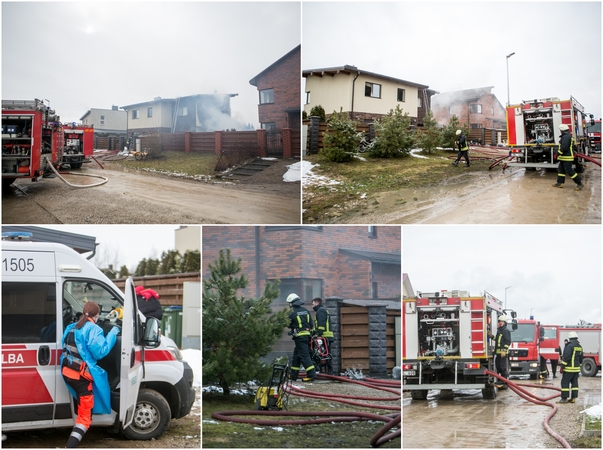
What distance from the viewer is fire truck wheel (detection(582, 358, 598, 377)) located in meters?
10.2

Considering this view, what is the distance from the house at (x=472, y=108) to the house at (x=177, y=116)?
4210 mm

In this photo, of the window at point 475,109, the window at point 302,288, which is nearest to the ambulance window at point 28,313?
the window at point 302,288

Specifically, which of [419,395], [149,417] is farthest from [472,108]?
[149,417]

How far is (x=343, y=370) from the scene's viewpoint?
5.96 m

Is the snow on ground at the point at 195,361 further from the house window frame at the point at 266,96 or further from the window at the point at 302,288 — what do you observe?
the house window frame at the point at 266,96

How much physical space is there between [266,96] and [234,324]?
9.56ft

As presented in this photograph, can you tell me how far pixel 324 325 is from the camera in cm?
595

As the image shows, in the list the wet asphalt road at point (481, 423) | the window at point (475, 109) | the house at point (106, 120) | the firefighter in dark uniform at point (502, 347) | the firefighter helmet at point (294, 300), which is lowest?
the wet asphalt road at point (481, 423)

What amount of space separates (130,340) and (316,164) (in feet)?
10.8

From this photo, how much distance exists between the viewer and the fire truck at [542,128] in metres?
8.02

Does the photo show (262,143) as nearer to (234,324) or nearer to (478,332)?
(234,324)

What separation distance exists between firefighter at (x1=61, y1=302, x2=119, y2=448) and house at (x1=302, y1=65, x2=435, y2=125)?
3.53 metres

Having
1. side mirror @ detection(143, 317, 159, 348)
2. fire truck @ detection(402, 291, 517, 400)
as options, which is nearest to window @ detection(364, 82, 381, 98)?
fire truck @ detection(402, 291, 517, 400)

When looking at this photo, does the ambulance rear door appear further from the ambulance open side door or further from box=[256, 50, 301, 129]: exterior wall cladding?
box=[256, 50, 301, 129]: exterior wall cladding
